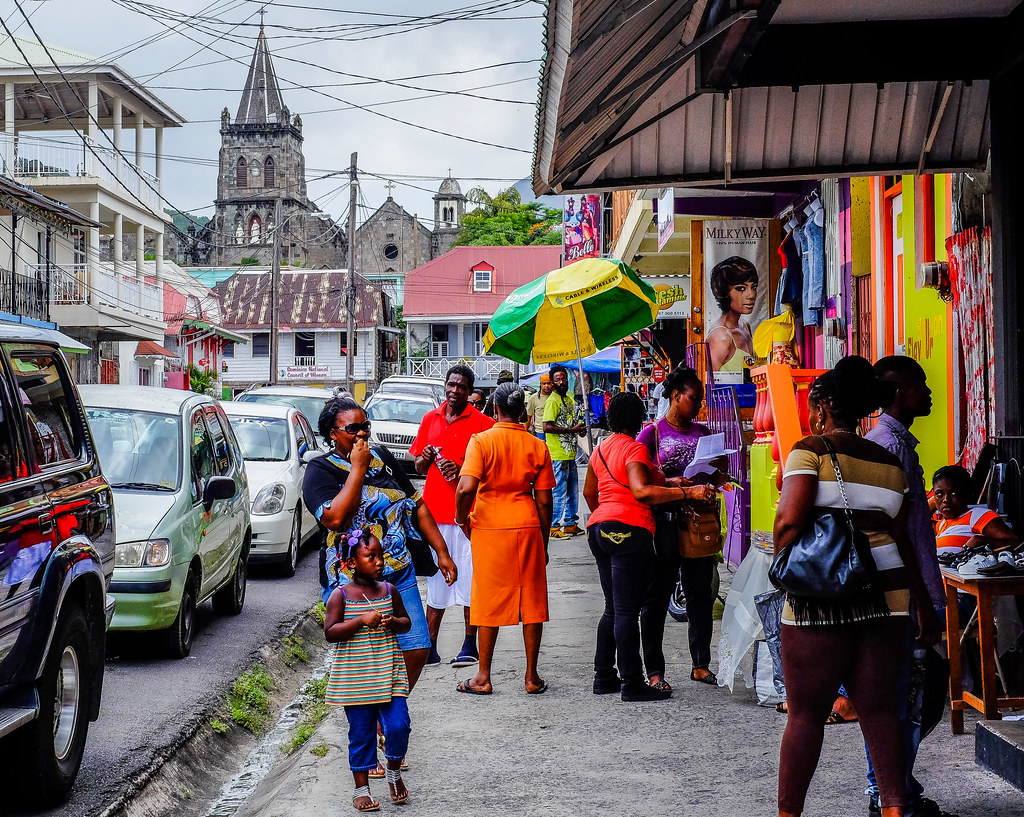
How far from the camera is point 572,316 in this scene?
10.0m

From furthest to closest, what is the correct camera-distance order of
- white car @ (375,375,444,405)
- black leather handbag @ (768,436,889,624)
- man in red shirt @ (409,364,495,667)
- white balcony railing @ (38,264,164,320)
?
1. white balcony railing @ (38,264,164,320)
2. white car @ (375,375,444,405)
3. man in red shirt @ (409,364,495,667)
4. black leather handbag @ (768,436,889,624)

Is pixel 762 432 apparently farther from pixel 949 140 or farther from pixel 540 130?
pixel 540 130

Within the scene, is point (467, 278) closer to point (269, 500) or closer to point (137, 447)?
point (269, 500)

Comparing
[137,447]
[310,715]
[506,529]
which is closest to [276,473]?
[137,447]

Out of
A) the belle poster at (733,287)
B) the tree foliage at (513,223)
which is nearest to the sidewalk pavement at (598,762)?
the belle poster at (733,287)

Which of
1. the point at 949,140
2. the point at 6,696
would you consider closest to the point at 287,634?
the point at 6,696

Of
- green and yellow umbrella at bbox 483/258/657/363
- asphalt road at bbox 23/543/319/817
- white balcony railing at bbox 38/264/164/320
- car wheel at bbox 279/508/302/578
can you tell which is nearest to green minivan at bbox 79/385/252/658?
asphalt road at bbox 23/543/319/817

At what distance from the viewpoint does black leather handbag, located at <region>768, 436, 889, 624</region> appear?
12.5ft

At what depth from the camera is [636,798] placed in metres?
4.83

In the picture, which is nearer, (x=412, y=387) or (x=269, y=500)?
(x=269, y=500)

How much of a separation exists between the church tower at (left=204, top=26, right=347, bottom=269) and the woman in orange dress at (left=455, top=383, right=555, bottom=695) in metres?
101

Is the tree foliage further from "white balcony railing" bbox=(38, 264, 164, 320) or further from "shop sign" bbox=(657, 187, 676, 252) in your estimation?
"shop sign" bbox=(657, 187, 676, 252)

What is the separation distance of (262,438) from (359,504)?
8.42 meters

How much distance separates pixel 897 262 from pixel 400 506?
4560 mm
